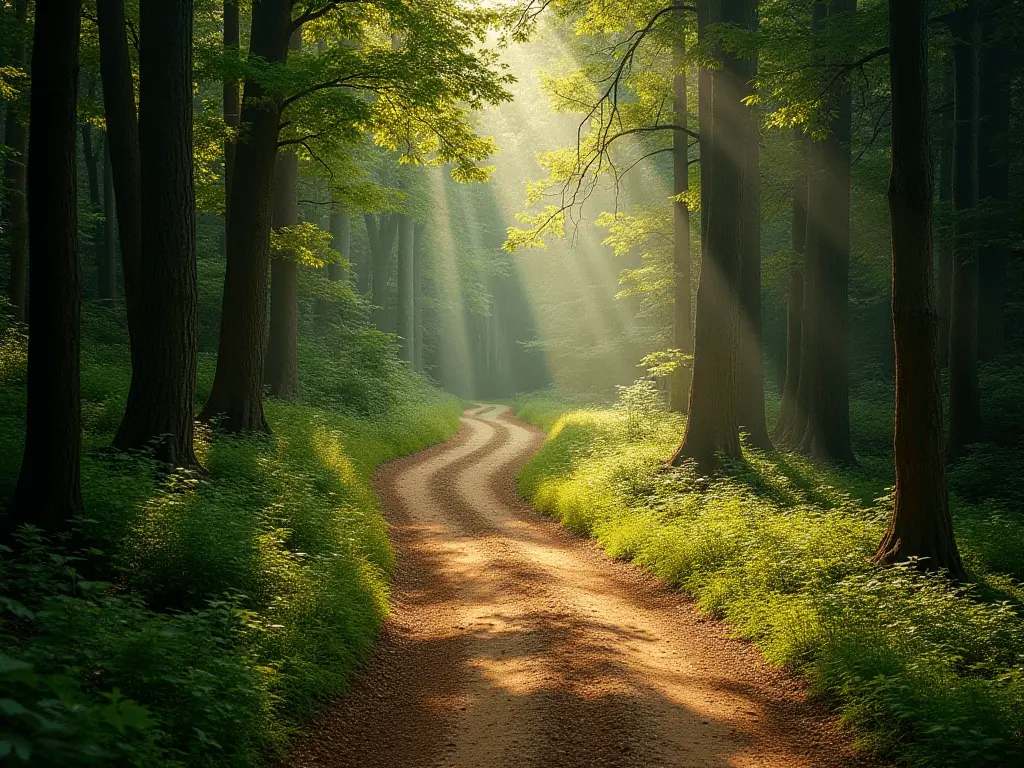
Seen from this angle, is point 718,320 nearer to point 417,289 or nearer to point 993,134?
point 993,134

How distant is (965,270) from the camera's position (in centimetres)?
1609

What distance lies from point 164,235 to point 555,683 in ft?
24.0

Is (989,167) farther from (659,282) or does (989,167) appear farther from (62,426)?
(62,426)

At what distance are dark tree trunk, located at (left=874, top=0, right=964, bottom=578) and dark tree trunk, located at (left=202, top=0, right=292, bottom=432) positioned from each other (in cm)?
937

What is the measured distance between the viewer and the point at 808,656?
6.36 meters

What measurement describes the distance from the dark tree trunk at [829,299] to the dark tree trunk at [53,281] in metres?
13.7

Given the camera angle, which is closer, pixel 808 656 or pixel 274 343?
pixel 808 656

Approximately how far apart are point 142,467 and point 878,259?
23975 mm

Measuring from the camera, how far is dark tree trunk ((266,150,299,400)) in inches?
690

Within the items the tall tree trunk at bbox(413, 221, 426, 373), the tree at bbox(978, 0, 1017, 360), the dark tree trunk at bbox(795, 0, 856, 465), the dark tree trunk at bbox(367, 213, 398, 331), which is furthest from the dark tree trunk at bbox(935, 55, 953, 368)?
the tall tree trunk at bbox(413, 221, 426, 373)

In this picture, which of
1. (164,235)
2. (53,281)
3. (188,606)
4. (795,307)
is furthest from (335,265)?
(188,606)

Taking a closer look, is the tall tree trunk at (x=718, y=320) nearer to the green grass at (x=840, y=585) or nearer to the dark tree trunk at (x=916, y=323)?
the green grass at (x=840, y=585)

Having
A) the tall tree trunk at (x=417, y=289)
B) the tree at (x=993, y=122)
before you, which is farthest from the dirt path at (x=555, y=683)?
the tall tree trunk at (x=417, y=289)

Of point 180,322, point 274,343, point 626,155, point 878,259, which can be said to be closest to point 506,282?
point 626,155
